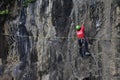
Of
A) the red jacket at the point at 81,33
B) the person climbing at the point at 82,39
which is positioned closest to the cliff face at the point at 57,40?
the person climbing at the point at 82,39

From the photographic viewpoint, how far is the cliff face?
13539 mm

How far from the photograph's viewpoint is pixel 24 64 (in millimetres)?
17703

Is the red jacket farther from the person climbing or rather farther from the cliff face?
the cliff face

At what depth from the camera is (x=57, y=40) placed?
15680mm

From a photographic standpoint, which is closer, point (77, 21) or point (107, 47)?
point (107, 47)

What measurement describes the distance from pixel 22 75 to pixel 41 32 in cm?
257

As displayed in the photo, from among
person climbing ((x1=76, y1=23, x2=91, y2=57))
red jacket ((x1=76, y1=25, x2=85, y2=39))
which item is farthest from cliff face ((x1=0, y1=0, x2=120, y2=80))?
red jacket ((x1=76, y1=25, x2=85, y2=39))

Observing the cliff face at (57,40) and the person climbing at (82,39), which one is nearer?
the cliff face at (57,40)

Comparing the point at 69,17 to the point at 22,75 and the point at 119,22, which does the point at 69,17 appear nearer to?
the point at 119,22

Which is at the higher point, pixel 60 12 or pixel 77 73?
pixel 60 12

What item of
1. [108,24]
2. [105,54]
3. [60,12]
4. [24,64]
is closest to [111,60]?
[105,54]

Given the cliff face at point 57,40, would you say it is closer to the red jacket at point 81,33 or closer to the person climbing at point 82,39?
the person climbing at point 82,39

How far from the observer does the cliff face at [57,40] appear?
44.4 ft

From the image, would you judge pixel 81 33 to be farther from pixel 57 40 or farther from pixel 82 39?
pixel 57 40
